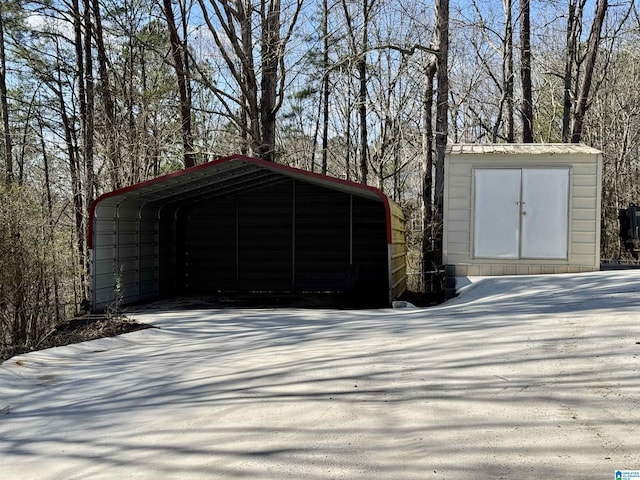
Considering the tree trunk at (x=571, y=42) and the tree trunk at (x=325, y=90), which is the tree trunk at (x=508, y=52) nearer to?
the tree trunk at (x=571, y=42)

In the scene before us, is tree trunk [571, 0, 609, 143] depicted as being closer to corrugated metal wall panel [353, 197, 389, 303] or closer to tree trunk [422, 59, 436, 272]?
tree trunk [422, 59, 436, 272]

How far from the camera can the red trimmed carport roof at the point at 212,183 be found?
30.7 ft

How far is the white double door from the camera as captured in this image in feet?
32.1

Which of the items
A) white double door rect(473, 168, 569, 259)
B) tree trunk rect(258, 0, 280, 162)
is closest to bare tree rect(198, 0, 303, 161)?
tree trunk rect(258, 0, 280, 162)

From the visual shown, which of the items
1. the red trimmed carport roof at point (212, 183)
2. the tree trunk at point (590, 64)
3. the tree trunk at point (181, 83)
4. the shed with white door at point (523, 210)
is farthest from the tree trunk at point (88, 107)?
the tree trunk at point (590, 64)

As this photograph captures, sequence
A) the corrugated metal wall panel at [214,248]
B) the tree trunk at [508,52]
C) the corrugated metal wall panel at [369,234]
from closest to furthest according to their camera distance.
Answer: the corrugated metal wall panel at [369,234] → the corrugated metal wall panel at [214,248] → the tree trunk at [508,52]

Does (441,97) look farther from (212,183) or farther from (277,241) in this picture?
(212,183)

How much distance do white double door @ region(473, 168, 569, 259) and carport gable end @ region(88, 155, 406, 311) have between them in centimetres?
221

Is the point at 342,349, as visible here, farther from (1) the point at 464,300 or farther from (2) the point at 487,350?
(1) the point at 464,300

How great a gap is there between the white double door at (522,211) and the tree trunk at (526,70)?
5949 millimetres

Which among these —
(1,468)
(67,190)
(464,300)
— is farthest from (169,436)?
(67,190)

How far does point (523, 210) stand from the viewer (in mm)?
9828

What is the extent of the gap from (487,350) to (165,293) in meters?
9.11

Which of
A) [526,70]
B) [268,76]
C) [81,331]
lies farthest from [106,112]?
[526,70]
